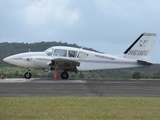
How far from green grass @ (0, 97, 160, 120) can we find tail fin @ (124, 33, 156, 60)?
17.8m

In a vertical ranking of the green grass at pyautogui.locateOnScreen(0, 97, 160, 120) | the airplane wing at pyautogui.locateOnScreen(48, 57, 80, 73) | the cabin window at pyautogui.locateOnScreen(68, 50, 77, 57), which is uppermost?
the cabin window at pyautogui.locateOnScreen(68, 50, 77, 57)

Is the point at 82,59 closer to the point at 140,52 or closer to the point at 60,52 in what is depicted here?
the point at 60,52

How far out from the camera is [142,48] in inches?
1266

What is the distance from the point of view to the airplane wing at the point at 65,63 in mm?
29891

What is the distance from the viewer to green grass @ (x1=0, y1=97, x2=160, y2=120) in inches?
430

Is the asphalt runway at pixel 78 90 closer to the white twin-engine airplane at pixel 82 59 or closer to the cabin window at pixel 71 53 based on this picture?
the white twin-engine airplane at pixel 82 59

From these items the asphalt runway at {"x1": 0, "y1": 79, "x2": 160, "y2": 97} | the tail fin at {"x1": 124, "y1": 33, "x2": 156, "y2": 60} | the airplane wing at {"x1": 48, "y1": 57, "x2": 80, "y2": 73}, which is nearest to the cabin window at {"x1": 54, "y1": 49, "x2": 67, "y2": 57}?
the airplane wing at {"x1": 48, "y1": 57, "x2": 80, "y2": 73}

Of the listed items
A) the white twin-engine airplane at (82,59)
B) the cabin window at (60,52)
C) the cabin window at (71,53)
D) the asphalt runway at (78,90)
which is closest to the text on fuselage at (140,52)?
the white twin-engine airplane at (82,59)

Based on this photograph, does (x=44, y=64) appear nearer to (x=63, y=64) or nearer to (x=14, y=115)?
(x=63, y=64)

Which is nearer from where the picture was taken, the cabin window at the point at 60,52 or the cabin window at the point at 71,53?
the cabin window at the point at 60,52

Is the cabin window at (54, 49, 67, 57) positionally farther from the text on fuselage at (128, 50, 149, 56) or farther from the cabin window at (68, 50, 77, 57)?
the text on fuselage at (128, 50, 149, 56)

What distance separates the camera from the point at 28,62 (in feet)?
102

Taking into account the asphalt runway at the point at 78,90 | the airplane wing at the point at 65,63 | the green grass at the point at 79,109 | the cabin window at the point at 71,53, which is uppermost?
the cabin window at the point at 71,53

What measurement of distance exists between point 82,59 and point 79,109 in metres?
19.3
